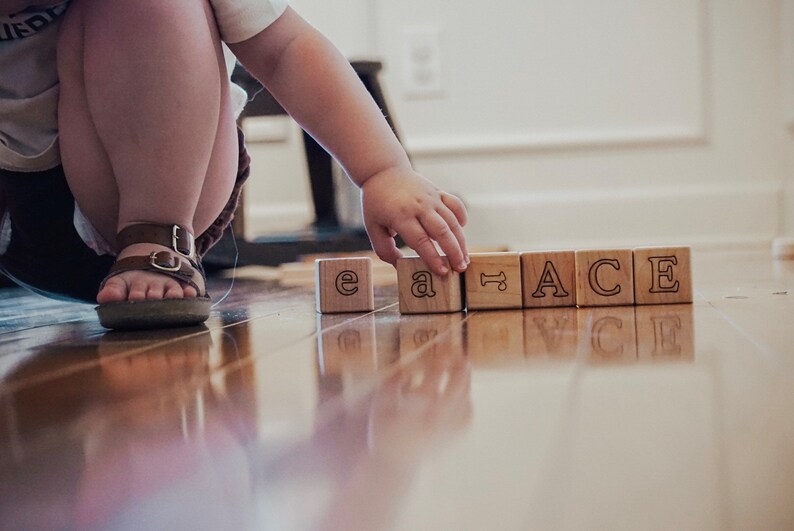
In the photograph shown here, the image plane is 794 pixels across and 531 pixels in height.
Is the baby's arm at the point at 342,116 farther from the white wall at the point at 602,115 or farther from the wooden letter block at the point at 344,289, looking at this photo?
the white wall at the point at 602,115

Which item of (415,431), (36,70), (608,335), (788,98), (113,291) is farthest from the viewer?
(788,98)

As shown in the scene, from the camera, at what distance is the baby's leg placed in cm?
77

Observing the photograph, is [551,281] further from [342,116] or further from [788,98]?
[788,98]

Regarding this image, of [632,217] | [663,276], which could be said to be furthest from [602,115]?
[663,276]

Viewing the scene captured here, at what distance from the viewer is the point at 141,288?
74 centimetres

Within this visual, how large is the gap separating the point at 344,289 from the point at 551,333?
30 centimetres

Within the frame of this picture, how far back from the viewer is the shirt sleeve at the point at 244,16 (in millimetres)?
812

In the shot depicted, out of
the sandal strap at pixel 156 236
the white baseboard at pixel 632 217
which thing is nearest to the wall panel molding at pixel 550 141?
the white baseboard at pixel 632 217

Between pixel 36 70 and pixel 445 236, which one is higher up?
pixel 36 70

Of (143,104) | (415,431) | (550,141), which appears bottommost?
(415,431)

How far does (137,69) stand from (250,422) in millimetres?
499

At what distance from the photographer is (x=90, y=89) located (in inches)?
31.7

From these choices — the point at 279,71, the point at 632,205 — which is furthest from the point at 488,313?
the point at 632,205

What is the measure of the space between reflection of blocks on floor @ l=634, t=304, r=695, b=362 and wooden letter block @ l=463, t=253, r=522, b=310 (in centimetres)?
11
